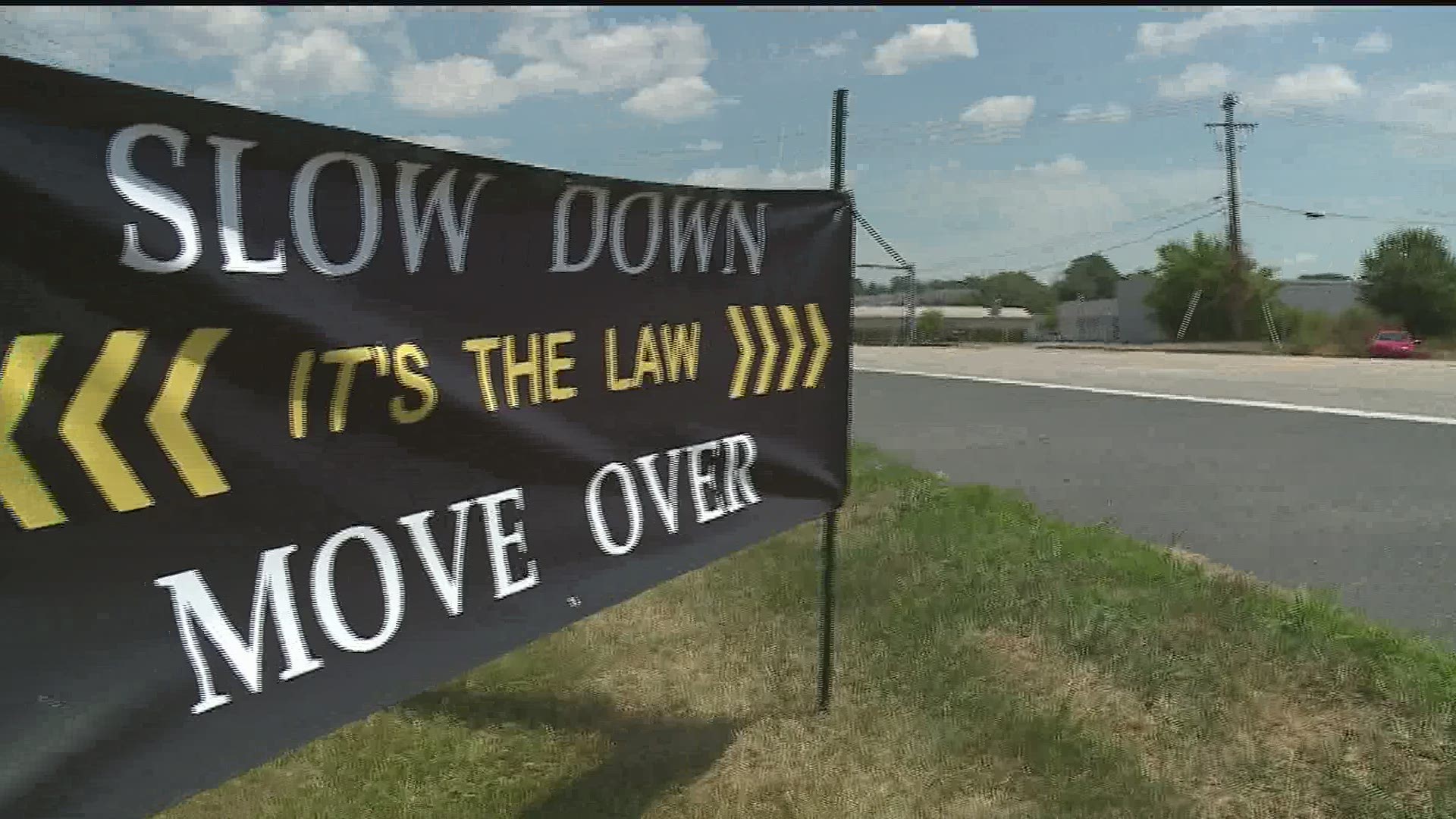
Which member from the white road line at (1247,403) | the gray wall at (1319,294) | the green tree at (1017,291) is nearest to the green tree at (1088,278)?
the green tree at (1017,291)

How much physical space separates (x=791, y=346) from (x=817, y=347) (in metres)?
0.17

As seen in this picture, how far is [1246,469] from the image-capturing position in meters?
9.48

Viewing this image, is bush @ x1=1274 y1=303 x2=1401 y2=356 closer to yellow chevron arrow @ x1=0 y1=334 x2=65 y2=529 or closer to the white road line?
the white road line

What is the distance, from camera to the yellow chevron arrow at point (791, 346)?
404cm

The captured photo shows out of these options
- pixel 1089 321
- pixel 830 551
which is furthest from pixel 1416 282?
pixel 830 551

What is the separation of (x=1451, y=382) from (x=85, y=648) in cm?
2267

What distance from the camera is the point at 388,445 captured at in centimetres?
257

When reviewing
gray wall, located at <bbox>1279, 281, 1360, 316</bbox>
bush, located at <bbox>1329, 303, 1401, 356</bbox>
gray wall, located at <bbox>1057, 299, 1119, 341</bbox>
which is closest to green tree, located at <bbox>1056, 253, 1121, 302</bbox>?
gray wall, located at <bbox>1057, 299, 1119, 341</bbox>

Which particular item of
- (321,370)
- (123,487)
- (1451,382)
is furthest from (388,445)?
(1451,382)

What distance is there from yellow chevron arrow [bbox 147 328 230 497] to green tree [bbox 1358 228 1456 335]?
6484cm

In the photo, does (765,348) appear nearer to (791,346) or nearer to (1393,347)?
(791,346)

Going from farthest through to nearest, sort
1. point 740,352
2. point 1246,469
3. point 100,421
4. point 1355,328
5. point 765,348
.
A: 1. point 1355,328
2. point 1246,469
3. point 765,348
4. point 740,352
5. point 100,421

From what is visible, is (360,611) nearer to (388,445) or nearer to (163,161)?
(388,445)

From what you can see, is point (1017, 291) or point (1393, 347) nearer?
point (1393, 347)
